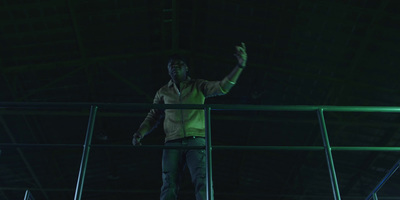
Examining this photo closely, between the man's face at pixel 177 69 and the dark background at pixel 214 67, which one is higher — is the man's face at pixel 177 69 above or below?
below

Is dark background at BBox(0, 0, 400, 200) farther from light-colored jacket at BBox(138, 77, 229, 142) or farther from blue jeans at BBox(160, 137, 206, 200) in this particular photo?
blue jeans at BBox(160, 137, 206, 200)

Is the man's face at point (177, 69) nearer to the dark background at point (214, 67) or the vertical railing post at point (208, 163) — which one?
the vertical railing post at point (208, 163)

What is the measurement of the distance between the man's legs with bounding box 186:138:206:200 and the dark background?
5.39m

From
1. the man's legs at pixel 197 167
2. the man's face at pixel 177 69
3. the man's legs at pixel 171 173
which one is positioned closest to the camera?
the man's legs at pixel 197 167

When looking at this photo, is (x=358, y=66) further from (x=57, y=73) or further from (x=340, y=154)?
(x=57, y=73)

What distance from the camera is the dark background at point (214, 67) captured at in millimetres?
8938

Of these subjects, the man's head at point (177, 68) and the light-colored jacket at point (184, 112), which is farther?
the man's head at point (177, 68)

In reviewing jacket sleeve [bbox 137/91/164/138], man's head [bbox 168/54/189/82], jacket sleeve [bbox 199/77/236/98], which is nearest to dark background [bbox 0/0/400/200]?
jacket sleeve [bbox 137/91/164/138]

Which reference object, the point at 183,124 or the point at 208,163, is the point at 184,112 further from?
the point at 208,163

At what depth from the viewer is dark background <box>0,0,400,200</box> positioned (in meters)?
8.94

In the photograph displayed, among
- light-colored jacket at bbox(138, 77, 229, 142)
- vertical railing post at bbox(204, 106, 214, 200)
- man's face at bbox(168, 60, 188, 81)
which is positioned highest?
man's face at bbox(168, 60, 188, 81)

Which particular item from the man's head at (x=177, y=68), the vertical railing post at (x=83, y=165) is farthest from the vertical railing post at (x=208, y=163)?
the vertical railing post at (x=83, y=165)

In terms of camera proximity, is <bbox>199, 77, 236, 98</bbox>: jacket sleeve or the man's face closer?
<bbox>199, 77, 236, 98</bbox>: jacket sleeve

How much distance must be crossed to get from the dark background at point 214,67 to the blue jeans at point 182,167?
525 centimetres
